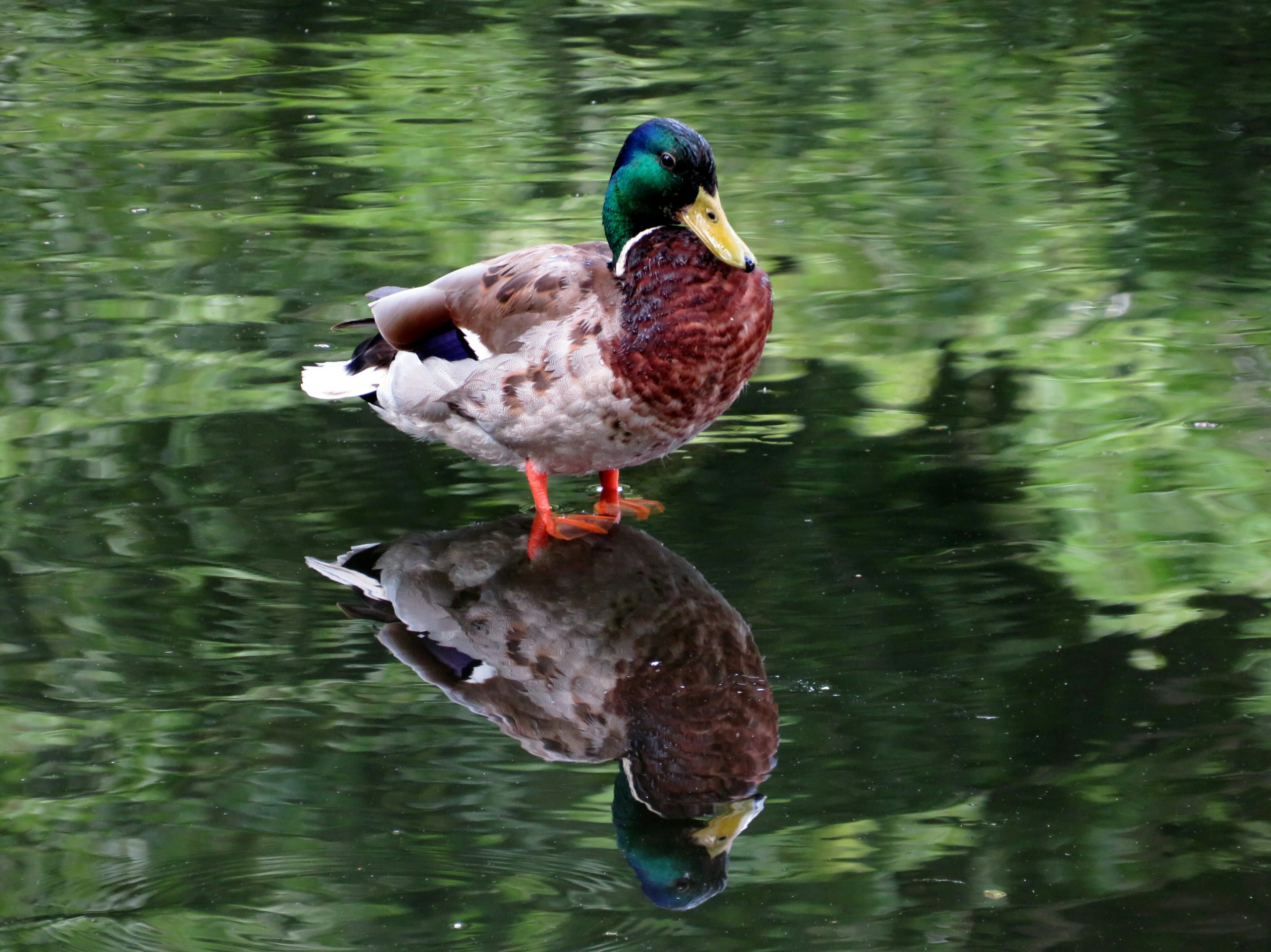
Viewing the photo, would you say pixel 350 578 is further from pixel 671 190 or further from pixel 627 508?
pixel 671 190

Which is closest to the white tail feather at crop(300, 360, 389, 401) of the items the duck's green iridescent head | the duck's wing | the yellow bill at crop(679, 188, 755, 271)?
the duck's wing

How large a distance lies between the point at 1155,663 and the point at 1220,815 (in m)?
0.61

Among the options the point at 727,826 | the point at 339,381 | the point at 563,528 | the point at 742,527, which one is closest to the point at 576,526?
the point at 563,528

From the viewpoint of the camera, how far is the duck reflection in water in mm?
3256

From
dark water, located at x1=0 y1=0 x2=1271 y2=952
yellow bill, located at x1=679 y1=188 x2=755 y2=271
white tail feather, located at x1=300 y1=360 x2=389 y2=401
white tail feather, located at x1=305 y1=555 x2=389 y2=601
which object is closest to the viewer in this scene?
dark water, located at x1=0 y1=0 x2=1271 y2=952

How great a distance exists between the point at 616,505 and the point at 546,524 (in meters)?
0.27

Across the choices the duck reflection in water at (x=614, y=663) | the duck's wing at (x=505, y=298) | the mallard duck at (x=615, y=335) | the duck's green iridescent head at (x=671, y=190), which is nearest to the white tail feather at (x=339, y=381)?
the duck's wing at (x=505, y=298)

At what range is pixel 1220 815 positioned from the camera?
3236 mm

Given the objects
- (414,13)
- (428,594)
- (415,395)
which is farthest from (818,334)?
(414,13)

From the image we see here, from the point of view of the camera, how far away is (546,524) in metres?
4.52

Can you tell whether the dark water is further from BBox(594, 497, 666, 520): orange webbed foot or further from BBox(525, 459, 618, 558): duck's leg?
BBox(525, 459, 618, 558): duck's leg

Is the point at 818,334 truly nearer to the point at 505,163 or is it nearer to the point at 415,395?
the point at 415,395

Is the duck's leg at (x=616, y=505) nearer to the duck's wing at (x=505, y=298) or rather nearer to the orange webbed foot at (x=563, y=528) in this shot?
the orange webbed foot at (x=563, y=528)

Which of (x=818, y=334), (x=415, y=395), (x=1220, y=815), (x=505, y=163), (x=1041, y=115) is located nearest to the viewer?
(x=1220, y=815)
